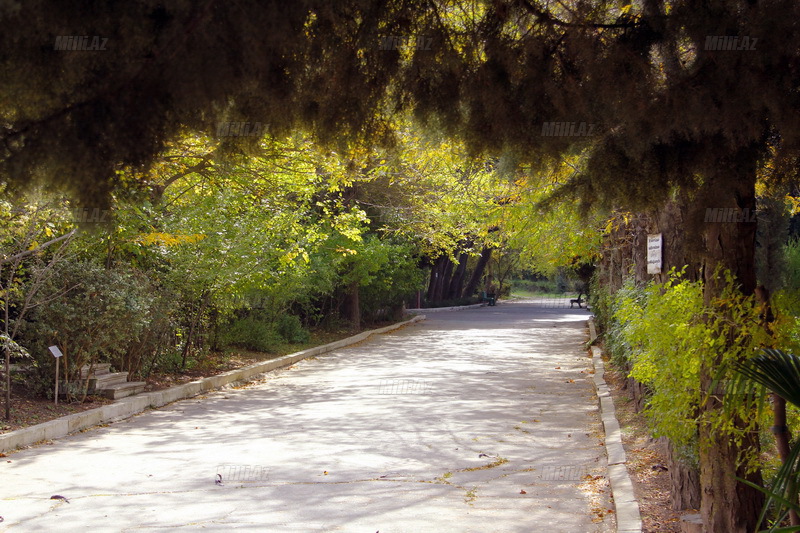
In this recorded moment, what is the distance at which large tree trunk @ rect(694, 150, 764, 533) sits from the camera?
4855 millimetres

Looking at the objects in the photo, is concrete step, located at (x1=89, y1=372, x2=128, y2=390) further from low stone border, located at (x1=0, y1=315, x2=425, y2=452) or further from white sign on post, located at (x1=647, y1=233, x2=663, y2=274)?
Answer: white sign on post, located at (x1=647, y1=233, x2=663, y2=274)

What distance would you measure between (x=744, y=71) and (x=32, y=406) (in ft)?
31.7

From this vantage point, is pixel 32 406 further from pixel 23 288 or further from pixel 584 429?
pixel 584 429

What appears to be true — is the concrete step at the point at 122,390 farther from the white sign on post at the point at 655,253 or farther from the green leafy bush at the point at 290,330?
the green leafy bush at the point at 290,330

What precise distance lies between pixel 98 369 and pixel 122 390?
18.7 inches

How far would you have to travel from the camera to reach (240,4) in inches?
146

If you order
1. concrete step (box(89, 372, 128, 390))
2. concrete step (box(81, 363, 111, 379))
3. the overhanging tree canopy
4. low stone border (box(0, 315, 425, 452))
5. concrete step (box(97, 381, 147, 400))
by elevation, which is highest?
the overhanging tree canopy

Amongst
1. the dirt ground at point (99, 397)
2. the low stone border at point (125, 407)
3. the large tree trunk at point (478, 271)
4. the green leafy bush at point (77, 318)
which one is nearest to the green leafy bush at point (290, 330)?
the dirt ground at point (99, 397)

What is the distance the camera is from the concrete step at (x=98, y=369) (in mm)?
11414

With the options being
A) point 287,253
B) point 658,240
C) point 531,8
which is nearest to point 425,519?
point 658,240

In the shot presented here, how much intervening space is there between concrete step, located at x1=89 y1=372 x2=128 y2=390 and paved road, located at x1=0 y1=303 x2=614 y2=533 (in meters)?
0.84

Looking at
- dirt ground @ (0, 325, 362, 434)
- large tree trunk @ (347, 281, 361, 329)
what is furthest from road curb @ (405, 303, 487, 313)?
dirt ground @ (0, 325, 362, 434)

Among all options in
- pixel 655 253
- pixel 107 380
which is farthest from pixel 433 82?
pixel 107 380

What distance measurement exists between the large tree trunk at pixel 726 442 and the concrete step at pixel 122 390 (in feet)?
29.6
